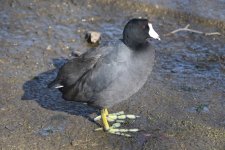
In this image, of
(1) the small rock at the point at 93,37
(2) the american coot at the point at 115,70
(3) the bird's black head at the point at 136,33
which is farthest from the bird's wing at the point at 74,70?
(1) the small rock at the point at 93,37

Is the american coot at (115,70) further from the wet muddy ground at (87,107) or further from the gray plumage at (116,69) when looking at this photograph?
the wet muddy ground at (87,107)

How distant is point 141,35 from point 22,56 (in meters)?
2.01

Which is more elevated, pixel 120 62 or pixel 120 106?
pixel 120 62

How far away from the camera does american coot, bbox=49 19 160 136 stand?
4.25 meters

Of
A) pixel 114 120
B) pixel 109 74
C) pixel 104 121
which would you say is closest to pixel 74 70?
pixel 109 74

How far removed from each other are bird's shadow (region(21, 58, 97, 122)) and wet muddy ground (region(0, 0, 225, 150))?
1 cm

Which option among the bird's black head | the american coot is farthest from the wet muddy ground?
the bird's black head

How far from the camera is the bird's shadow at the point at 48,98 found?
4.86m

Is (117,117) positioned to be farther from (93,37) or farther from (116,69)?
(93,37)

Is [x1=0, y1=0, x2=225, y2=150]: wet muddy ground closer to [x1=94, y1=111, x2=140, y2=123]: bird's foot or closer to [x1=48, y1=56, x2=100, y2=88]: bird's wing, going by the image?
[x1=94, y1=111, x2=140, y2=123]: bird's foot

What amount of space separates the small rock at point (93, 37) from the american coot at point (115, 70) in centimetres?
178

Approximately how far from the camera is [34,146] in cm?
427

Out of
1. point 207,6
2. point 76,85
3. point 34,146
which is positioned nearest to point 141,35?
point 76,85

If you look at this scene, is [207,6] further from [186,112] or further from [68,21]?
[186,112]
